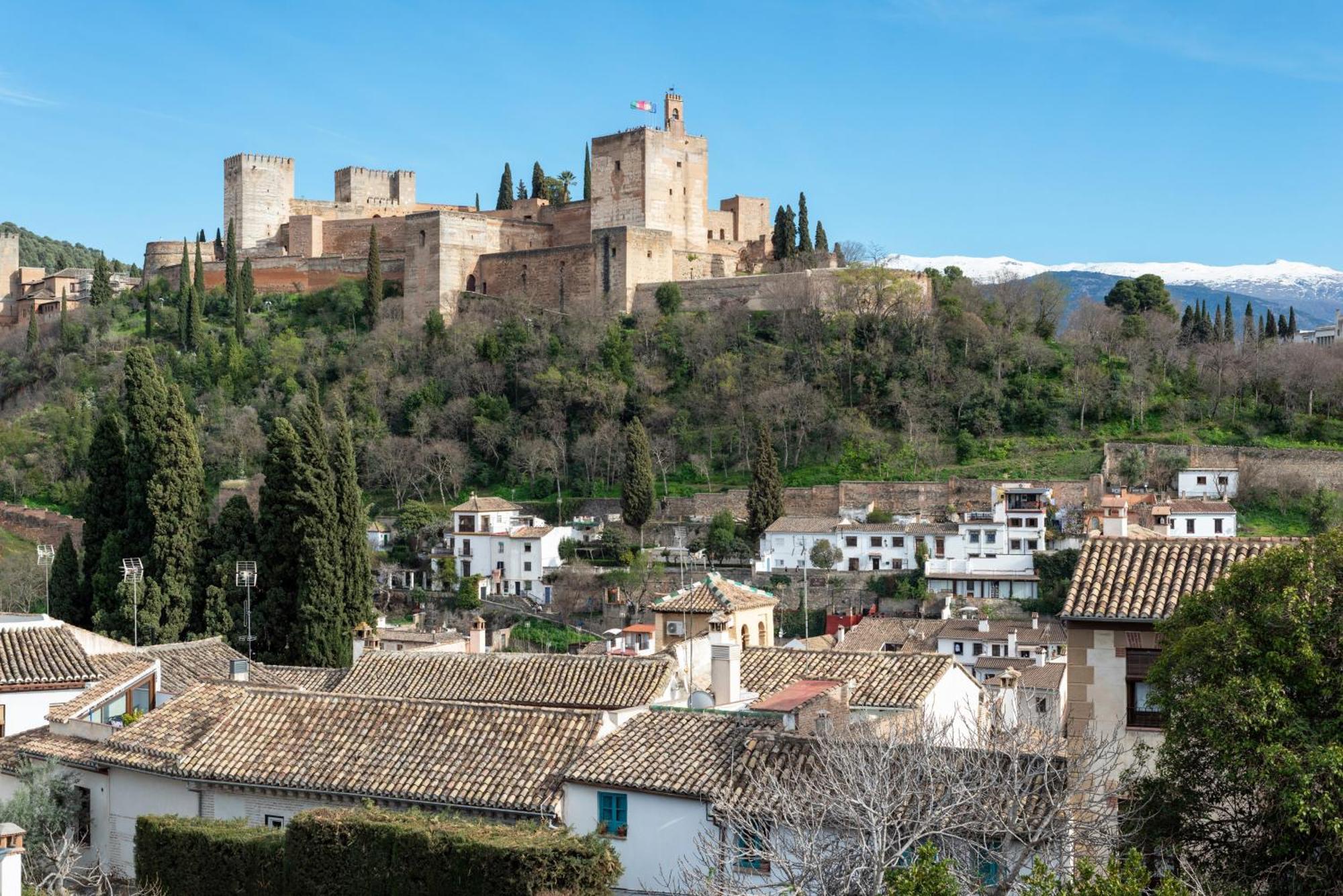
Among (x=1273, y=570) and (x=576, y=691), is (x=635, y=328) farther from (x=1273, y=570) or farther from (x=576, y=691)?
(x=1273, y=570)

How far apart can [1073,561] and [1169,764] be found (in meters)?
36.9

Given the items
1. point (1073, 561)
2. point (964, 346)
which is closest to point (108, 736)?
point (1073, 561)

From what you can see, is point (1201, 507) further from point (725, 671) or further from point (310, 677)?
point (725, 671)

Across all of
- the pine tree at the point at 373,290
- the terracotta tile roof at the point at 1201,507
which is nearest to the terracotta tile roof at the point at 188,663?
the terracotta tile roof at the point at 1201,507

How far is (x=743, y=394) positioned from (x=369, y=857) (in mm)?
49814

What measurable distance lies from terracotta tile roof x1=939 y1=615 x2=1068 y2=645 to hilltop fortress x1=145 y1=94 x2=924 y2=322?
1027 inches

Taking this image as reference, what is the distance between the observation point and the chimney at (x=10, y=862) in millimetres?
12430

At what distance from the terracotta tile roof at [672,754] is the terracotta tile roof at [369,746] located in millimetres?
379

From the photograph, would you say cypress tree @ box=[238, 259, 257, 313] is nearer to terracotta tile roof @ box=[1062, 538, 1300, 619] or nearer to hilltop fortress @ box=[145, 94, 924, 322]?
hilltop fortress @ box=[145, 94, 924, 322]

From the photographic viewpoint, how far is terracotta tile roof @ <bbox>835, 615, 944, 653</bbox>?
39.7 metres

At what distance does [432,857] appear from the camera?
46.3ft

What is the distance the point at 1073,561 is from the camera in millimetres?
48062

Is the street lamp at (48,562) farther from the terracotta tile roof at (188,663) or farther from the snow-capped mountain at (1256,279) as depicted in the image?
the snow-capped mountain at (1256,279)

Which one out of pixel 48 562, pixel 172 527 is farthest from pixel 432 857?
pixel 48 562
